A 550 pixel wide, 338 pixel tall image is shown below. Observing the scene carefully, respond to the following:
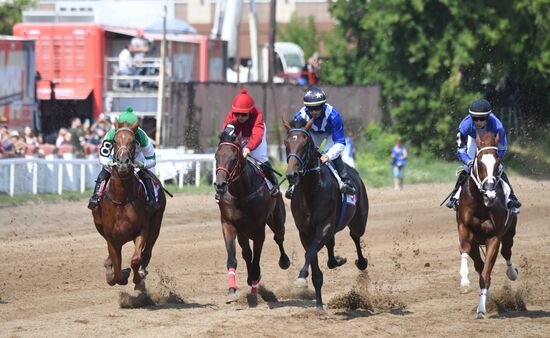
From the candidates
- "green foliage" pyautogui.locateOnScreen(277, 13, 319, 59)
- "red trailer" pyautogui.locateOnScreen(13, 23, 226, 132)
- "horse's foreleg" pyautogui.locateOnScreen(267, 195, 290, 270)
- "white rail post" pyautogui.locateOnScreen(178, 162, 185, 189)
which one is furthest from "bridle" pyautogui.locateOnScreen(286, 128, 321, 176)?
"green foliage" pyautogui.locateOnScreen(277, 13, 319, 59)

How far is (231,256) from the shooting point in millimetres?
13336

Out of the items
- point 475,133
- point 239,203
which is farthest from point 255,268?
point 475,133

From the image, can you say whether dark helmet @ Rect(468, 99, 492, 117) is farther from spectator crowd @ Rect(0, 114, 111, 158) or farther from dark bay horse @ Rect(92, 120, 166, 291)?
spectator crowd @ Rect(0, 114, 111, 158)

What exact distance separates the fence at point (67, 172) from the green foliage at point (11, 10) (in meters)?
12.3

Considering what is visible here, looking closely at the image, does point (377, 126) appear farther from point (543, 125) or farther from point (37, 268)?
point (37, 268)

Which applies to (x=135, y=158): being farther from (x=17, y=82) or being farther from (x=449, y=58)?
(x=449, y=58)

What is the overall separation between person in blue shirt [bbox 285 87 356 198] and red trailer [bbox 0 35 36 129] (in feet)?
51.1

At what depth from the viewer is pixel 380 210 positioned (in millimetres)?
25625

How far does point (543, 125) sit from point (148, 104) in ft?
40.9

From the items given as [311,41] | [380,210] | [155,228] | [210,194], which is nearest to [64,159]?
[210,194]

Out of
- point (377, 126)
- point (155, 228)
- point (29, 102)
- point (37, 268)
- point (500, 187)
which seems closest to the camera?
point (500, 187)

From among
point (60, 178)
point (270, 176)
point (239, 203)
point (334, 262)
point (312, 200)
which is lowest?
point (60, 178)

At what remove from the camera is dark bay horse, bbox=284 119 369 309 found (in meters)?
12.7

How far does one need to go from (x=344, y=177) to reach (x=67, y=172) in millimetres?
13274
